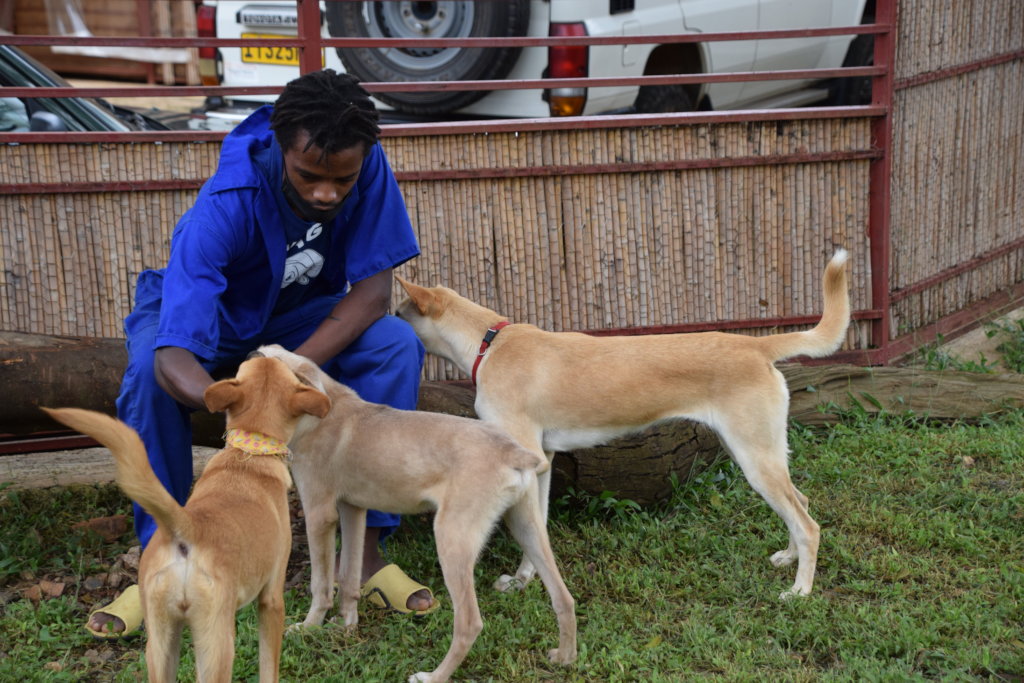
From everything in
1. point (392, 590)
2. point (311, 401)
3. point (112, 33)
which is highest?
point (112, 33)

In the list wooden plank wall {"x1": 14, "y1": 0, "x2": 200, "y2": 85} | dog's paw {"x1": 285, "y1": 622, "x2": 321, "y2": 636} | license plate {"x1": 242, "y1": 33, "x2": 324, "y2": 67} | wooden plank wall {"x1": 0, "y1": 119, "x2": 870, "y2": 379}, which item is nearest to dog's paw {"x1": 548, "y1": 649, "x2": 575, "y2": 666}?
dog's paw {"x1": 285, "y1": 622, "x2": 321, "y2": 636}

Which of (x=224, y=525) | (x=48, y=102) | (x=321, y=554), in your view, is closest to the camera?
(x=224, y=525)

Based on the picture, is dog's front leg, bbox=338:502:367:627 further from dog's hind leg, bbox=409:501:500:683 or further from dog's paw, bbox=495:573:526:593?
dog's paw, bbox=495:573:526:593

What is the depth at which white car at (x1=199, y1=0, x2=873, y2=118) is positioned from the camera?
6859mm

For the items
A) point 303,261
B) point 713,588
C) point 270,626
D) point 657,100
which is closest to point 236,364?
point 303,261

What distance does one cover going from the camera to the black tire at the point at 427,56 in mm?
6941

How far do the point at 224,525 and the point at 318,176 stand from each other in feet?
4.16

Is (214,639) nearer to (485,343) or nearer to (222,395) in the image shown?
(222,395)

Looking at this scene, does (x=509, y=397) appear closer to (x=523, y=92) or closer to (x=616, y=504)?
(x=616, y=504)

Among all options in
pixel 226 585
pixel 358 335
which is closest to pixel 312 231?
pixel 358 335

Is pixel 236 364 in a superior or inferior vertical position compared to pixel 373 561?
superior

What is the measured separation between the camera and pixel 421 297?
14.6 feet

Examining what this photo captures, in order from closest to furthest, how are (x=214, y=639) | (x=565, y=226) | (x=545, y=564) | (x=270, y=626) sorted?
1. (x=214, y=639)
2. (x=270, y=626)
3. (x=545, y=564)
4. (x=565, y=226)

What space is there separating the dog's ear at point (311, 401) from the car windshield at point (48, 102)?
3277 mm
